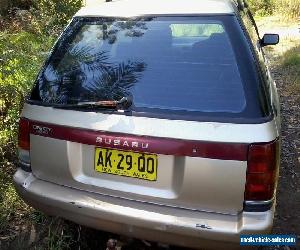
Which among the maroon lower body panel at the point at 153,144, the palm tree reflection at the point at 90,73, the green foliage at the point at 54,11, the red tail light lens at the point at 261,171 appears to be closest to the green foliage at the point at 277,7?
the green foliage at the point at 54,11

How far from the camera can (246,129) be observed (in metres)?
2.30

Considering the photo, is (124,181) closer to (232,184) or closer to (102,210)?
(102,210)

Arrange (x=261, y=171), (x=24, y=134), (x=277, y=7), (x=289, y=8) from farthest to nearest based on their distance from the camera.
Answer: (x=277, y=7)
(x=289, y=8)
(x=24, y=134)
(x=261, y=171)

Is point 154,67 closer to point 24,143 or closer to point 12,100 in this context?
point 24,143

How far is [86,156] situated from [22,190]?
65 centimetres

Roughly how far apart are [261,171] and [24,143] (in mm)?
1601

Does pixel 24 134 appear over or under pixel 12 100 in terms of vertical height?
over

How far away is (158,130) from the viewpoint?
94.1 inches

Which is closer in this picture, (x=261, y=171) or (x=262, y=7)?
(x=261, y=171)

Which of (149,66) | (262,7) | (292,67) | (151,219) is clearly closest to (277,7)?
(262,7)

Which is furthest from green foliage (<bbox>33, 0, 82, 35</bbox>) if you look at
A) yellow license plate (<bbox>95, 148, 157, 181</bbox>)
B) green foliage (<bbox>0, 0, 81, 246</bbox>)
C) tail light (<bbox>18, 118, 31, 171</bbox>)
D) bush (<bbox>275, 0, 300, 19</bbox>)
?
yellow license plate (<bbox>95, 148, 157, 181</bbox>)

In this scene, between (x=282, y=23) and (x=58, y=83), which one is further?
(x=282, y=23)

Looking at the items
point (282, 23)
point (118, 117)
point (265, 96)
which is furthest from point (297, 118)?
point (282, 23)

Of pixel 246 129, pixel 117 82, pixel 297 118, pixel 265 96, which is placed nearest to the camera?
pixel 246 129
